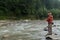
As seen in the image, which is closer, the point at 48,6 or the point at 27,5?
the point at 27,5

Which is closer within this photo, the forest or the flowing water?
the flowing water

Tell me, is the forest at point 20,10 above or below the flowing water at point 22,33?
below

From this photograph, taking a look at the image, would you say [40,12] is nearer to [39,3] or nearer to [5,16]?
[39,3]

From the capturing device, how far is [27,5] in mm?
42906

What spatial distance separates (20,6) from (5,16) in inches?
207

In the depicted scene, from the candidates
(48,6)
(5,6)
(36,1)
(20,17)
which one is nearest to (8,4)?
(5,6)

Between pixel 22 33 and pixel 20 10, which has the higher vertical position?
pixel 22 33

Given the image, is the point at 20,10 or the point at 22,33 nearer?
the point at 22,33

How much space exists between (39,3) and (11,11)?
7.90 m

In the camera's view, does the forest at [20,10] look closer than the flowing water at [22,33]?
No

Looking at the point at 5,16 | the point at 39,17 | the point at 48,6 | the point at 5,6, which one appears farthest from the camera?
the point at 48,6

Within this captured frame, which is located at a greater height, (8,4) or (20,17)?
(8,4)

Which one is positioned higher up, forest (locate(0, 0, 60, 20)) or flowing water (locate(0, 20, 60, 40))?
flowing water (locate(0, 20, 60, 40))

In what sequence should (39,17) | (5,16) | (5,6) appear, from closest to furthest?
(5,16), (5,6), (39,17)
